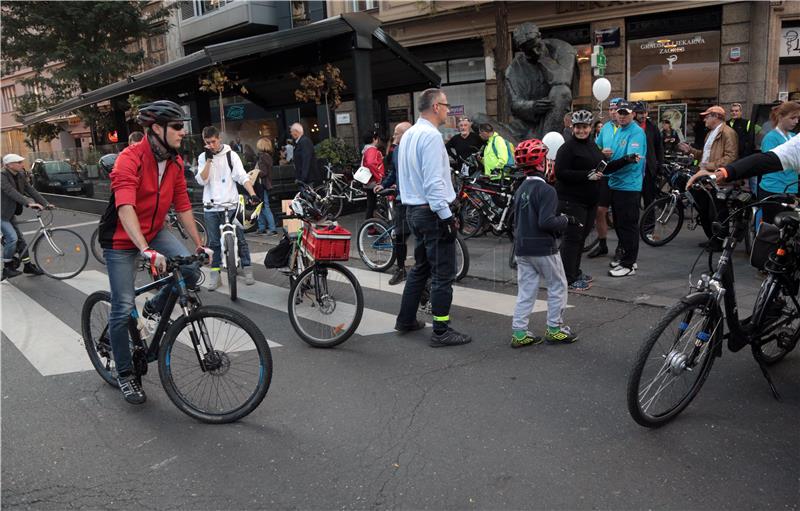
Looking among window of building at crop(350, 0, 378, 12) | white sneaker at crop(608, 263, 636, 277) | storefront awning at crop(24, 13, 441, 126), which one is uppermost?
window of building at crop(350, 0, 378, 12)

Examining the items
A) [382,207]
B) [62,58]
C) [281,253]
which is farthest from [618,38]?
[62,58]

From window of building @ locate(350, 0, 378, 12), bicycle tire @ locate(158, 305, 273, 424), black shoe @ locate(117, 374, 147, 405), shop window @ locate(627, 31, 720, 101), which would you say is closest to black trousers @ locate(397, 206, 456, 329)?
bicycle tire @ locate(158, 305, 273, 424)

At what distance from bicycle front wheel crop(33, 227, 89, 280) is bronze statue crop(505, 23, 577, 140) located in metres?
7.44

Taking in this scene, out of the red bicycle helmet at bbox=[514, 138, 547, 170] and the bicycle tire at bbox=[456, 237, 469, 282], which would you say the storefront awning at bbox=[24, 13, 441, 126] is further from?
the red bicycle helmet at bbox=[514, 138, 547, 170]

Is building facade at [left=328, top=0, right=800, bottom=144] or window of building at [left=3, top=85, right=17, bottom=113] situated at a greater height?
window of building at [left=3, top=85, right=17, bottom=113]

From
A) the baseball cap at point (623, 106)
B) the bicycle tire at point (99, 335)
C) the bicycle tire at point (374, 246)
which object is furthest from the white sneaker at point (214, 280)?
the baseball cap at point (623, 106)

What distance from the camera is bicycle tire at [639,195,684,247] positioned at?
28.8 ft

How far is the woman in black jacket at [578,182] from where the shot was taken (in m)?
6.55

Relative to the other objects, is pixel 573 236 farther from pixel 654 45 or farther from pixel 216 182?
pixel 654 45

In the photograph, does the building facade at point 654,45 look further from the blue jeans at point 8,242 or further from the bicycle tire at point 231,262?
the blue jeans at point 8,242

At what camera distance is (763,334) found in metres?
3.98

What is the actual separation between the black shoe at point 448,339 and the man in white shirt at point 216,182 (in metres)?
3.36

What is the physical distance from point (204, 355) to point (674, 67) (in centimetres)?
1628

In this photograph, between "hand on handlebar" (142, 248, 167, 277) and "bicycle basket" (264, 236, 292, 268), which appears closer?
"hand on handlebar" (142, 248, 167, 277)
